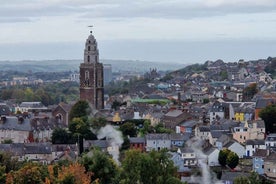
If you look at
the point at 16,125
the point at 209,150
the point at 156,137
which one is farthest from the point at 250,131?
the point at 16,125

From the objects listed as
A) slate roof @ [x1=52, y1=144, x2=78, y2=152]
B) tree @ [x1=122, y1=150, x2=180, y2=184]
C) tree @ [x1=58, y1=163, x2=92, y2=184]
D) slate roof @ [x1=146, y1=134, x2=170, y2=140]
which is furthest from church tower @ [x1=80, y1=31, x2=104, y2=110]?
tree @ [x1=58, y1=163, x2=92, y2=184]

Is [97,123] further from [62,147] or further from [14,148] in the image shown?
[14,148]

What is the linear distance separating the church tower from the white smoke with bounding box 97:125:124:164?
34.7ft

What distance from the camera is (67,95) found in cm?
11556

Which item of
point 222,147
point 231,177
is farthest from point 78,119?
point 231,177

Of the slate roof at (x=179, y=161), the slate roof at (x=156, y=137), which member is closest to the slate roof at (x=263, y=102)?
the slate roof at (x=156, y=137)

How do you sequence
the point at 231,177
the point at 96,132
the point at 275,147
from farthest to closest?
the point at 96,132
the point at 275,147
the point at 231,177

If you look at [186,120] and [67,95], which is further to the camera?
[67,95]

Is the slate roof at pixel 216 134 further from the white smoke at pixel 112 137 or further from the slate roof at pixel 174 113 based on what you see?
the slate roof at pixel 174 113

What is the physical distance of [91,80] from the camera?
59.8m

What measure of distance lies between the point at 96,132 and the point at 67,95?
222 feet

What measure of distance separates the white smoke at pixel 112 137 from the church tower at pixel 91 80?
10.6 m

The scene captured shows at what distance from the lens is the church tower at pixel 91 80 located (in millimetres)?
59625

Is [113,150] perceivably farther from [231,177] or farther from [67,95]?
[67,95]
